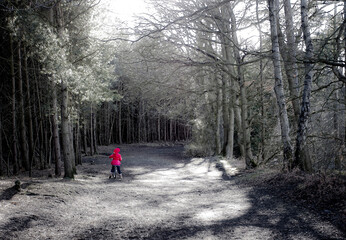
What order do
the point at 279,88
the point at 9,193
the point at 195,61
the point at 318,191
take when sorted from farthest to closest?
the point at 195,61 → the point at 279,88 → the point at 9,193 → the point at 318,191

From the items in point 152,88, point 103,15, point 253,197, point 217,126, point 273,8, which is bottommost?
point 253,197

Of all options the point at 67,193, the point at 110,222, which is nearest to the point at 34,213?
the point at 110,222

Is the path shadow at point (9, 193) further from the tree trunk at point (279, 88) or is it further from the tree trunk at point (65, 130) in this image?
the tree trunk at point (279, 88)

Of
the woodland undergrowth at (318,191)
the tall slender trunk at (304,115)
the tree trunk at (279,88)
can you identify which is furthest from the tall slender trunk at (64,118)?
the tall slender trunk at (304,115)

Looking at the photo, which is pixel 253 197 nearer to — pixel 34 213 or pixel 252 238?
pixel 252 238

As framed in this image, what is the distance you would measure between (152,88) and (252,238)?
12992mm

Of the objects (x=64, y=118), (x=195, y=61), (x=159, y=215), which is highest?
(x=195, y=61)

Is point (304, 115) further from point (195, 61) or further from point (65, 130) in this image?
point (65, 130)

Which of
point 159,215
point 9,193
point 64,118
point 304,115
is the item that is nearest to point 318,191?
point 304,115

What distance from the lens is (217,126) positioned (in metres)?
22.7

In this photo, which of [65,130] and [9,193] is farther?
[65,130]

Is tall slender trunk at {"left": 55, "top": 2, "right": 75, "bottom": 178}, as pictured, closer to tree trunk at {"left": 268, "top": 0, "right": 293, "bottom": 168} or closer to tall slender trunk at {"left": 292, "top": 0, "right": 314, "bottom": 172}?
tree trunk at {"left": 268, "top": 0, "right": 293, "bottom": 168}

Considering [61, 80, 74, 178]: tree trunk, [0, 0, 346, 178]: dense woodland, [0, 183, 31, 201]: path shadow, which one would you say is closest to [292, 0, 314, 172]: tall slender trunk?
[0, 0, 346, 178]: dense woodland

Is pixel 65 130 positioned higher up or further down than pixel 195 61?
further down
